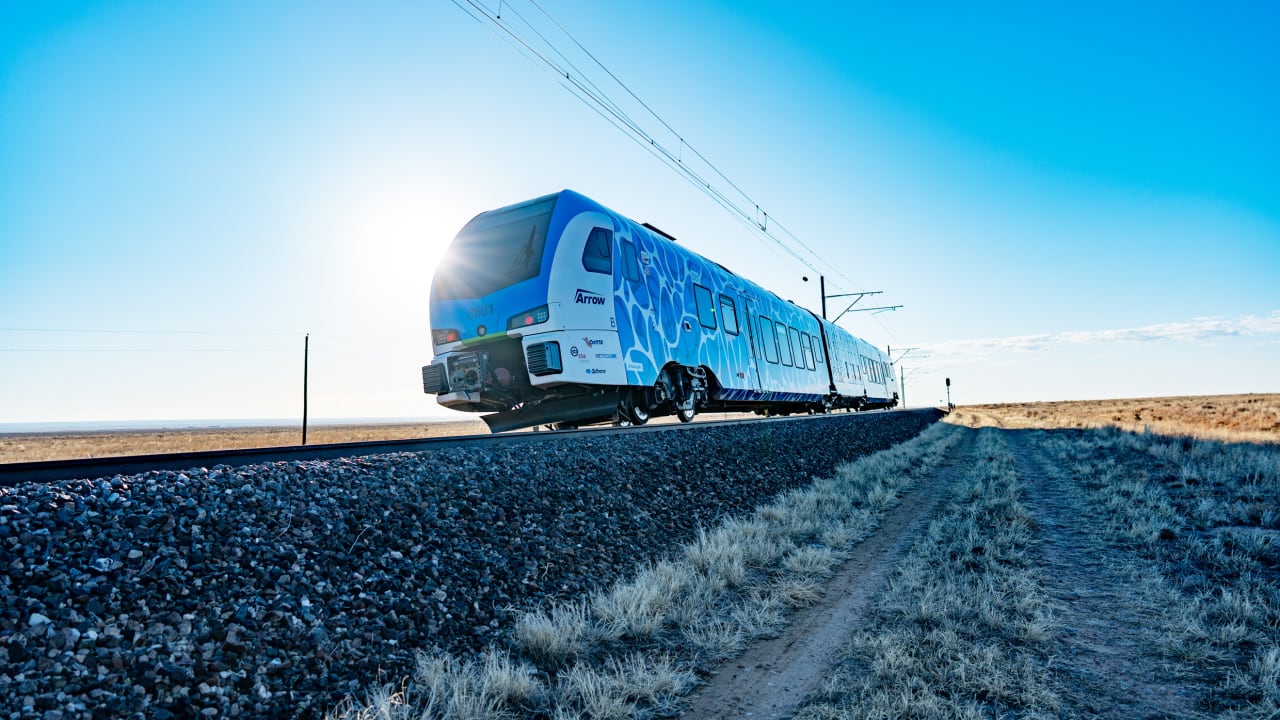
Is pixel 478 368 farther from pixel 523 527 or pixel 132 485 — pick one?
pixel 132 485

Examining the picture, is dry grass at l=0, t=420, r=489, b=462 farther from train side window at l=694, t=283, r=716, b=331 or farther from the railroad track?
the railroad track

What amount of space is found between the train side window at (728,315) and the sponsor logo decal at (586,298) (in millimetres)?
4915

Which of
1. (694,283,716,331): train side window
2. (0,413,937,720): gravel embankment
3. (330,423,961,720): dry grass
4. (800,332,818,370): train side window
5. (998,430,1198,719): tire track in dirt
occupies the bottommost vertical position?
(998,430,1198,719): tire track in dirt

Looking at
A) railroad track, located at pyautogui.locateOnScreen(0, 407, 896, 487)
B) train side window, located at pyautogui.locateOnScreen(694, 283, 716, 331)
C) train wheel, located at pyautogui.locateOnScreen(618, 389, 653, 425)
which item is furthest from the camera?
Answer: train side window, located at pyautogui.locateOnScreen(694, 283, 716, 331)

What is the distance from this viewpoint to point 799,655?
4.04m

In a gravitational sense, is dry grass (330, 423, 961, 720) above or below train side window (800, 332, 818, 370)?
below

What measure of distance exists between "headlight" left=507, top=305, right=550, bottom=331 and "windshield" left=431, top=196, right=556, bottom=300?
0.57m

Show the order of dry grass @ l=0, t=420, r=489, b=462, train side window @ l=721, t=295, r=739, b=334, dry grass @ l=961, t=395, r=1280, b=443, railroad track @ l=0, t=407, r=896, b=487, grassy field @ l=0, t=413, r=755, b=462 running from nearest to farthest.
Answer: railroad track @ l=0, t=407, r=896, b=487 → train side window @ l=721, t=295, r=739, b=334 → dry grass @ l=961, t=395, r=1280, b=443 → grassy field @ l=0, t=413, r=755, b=462 → dry grass @ l=0, t=420, r=489, b=462

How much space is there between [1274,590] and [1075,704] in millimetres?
3088

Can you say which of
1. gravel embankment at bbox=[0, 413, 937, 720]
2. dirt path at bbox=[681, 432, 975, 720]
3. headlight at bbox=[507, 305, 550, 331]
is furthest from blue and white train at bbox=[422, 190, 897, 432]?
dirt path at bbox=[681, 432, 975, 720]

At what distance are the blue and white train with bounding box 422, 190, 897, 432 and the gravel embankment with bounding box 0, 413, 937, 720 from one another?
12.6 ft

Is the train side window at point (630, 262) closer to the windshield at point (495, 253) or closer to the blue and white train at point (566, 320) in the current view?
the blue and white train at point (566, 320)

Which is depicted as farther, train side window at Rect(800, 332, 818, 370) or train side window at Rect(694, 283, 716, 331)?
train side window at Rect(800, 332, 818, 370)

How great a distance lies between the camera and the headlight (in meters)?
9.33
